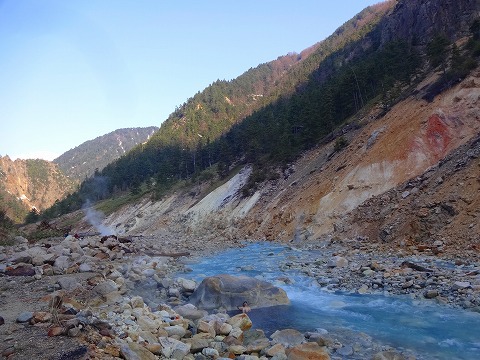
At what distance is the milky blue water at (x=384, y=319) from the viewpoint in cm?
923

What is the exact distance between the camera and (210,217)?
157 feet

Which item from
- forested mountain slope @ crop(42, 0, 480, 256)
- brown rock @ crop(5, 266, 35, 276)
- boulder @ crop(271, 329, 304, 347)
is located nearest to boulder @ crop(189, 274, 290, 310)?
boulder @ crop(271, 329, 304, 347)

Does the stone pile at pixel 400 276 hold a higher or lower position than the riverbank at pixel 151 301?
lower

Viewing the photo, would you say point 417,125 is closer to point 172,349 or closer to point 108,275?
point 108,275

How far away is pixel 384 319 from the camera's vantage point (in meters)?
11.2

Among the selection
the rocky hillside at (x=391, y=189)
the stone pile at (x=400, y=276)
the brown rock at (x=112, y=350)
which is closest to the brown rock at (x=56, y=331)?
the brown rock at (x=112, y=350)

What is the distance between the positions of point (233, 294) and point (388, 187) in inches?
687

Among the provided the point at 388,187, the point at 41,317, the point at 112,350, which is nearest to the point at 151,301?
the point at 41,317

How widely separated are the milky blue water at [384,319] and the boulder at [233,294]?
0.48 metres

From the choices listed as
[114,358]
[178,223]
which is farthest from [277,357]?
[178,223]

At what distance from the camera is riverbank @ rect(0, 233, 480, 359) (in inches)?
328

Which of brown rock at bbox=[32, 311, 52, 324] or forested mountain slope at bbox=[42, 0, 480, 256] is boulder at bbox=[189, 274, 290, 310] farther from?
forested mountain slope at bbox=[42, 0, 480, 256]

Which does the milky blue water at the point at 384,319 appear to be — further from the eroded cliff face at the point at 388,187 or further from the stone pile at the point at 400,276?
the eroded cliff face at the point at 388,187

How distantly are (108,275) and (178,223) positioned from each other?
37591 mm
